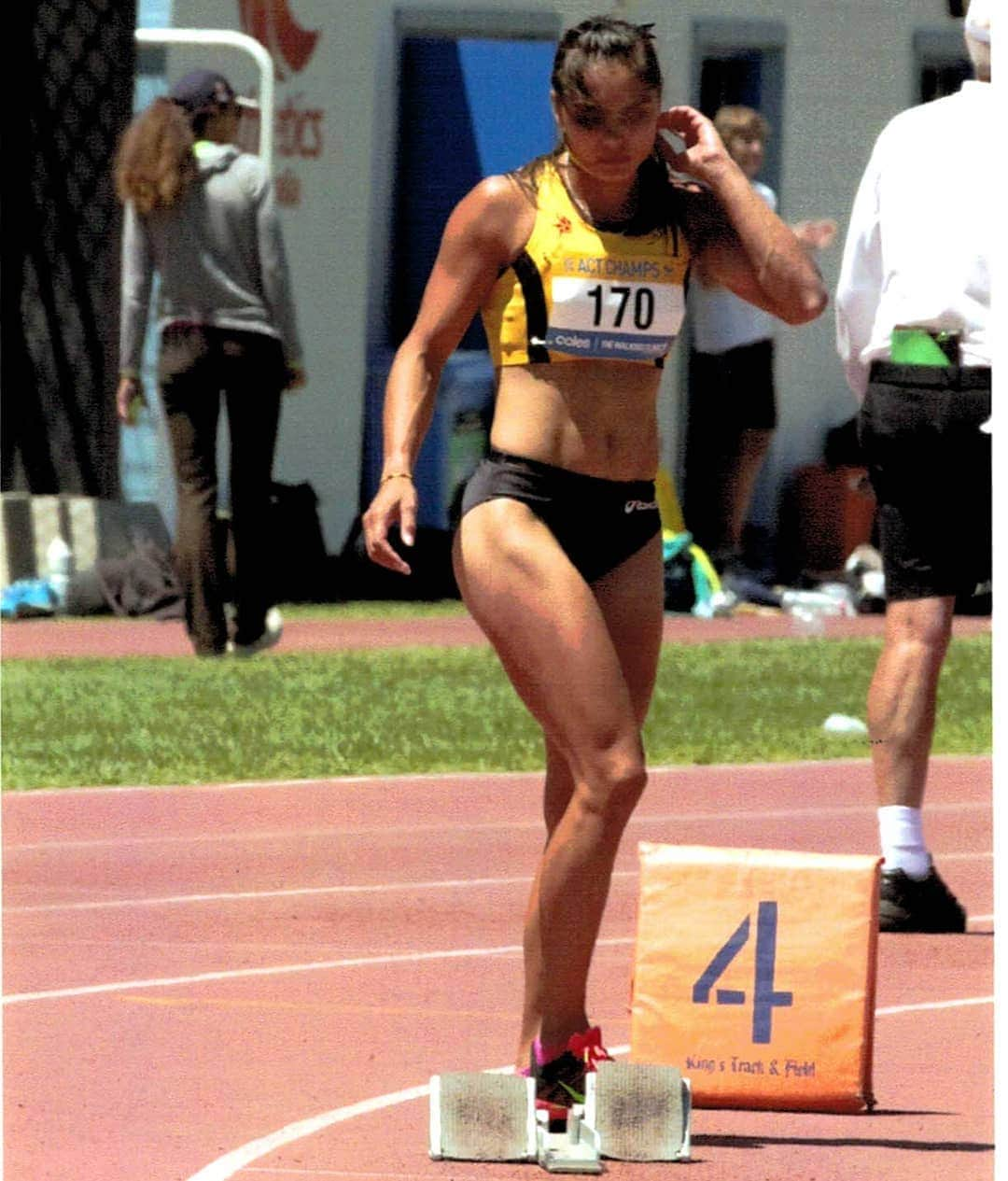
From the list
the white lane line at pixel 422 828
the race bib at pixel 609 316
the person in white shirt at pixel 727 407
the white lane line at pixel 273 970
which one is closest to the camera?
the race bib at pixel 609 316

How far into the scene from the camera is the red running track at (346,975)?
222 inches

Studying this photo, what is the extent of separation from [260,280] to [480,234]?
8.35 m

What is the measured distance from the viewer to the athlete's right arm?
580cm

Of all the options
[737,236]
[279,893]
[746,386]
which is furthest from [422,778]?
[746,386]

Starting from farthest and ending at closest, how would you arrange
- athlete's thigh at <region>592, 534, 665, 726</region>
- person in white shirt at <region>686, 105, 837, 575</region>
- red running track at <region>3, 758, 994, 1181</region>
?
person in white shirt at <region>686, 105, 837, 575</region>, athlete's thigh at <region>592, 534, 665, 726</region>, red running track at <region>3, 758, 994, 1181</region>

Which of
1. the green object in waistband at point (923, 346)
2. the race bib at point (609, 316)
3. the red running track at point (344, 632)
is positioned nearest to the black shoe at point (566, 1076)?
the race bib at point (609, 316)

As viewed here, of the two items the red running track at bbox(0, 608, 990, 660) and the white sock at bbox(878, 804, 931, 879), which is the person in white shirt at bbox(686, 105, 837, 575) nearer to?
the red running track at bbox(0, 608, 990, 660)

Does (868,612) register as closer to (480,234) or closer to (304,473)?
(304,473)

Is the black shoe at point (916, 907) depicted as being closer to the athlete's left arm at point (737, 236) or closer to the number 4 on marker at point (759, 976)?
the number 4 on marker at point (759, 976)

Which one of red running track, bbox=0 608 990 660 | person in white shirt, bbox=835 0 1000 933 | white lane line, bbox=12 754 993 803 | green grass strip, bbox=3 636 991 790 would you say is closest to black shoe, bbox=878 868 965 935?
person in white shirt, bbox=835 0 1000 933

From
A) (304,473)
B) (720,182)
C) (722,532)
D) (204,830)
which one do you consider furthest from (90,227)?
(720,182)

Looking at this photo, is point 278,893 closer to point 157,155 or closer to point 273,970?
point 273,970

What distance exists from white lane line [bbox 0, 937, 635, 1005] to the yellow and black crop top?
199 centimetres

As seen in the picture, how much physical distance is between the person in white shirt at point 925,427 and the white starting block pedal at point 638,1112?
7.98 feet
